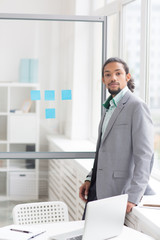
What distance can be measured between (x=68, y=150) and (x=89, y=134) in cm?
26

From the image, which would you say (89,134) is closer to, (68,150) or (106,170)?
(68,150)

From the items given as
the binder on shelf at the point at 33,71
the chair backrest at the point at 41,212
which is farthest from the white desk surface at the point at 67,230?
the binder on shelf at the point at 33,71

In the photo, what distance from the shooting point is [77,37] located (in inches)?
140

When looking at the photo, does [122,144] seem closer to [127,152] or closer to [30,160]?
[127,152]

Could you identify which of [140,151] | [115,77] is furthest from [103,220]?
[115,77]

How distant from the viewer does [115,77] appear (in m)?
2.75

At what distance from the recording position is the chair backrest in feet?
8.76

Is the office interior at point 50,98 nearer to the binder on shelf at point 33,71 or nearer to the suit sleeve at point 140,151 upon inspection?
the binder on shelf at point 33,71

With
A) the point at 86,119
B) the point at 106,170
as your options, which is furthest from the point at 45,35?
the point at 106,170

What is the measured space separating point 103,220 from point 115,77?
3.46 feet

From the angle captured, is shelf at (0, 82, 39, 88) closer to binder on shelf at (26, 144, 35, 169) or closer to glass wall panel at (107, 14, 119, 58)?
binder on shelf at (26, 144, 35, 169)

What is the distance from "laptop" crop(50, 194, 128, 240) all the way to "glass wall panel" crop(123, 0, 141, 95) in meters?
1.57

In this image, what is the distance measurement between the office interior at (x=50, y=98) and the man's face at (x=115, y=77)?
0.60 metres

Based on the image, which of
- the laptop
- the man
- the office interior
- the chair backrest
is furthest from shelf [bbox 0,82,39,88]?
the laptop
